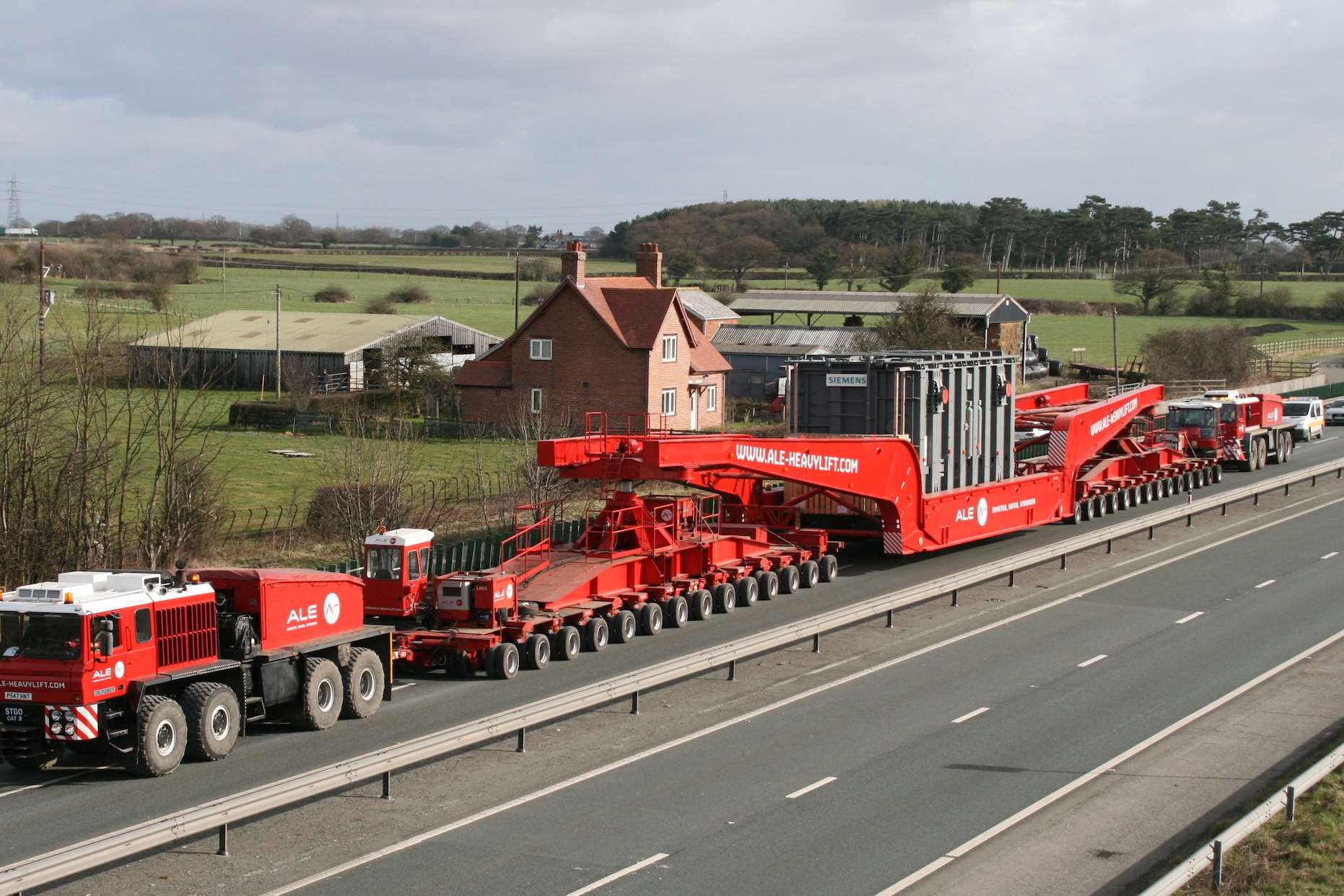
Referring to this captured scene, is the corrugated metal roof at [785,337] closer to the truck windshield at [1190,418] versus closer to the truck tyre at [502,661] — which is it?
the truck windshield at [1190,418]

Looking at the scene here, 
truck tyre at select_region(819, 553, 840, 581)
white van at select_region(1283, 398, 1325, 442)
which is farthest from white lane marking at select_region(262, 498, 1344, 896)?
white van at select_region(1283, 398, 1325, 442)

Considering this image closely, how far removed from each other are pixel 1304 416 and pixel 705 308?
121 feet

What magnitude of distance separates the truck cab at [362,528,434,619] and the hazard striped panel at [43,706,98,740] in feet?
22.6

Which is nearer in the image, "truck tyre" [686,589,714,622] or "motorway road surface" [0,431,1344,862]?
"motorway road surface" [0,431,1344,862]

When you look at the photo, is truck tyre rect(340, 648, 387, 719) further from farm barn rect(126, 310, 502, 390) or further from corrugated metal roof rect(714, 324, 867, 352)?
corrugated metal roof rect(714, 324, 867, 352)

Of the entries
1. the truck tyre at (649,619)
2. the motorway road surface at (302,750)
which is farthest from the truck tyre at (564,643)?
the truck tyre at (649,619)

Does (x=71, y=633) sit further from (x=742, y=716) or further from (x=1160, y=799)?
(x=1160, y=799)

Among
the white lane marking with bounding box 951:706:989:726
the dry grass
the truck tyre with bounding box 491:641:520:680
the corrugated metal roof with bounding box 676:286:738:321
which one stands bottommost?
the white lane marking with bounding box 951:706:989:726

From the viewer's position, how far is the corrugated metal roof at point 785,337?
79.8 meters

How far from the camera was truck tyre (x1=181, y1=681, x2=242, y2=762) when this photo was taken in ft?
57.4

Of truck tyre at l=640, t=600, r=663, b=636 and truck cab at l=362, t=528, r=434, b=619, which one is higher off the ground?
truck cab at l=362, t=528, r=434, b=619

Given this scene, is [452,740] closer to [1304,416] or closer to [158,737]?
[158,737]

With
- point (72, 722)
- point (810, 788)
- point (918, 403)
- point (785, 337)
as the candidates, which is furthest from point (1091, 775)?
point (785, 337)

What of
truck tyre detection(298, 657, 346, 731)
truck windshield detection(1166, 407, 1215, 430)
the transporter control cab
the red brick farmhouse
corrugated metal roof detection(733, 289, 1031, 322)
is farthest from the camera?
corrugated metal roof detection(733, 289, 1031, 322)
